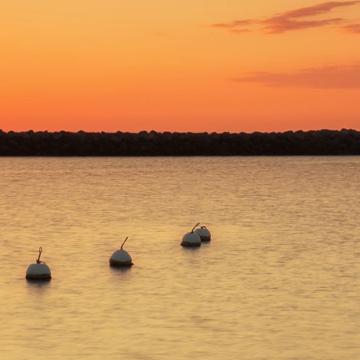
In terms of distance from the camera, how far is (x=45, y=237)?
210 feet

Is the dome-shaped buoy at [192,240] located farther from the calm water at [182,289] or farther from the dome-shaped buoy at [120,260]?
the dome-shaped buoy at [120,260]

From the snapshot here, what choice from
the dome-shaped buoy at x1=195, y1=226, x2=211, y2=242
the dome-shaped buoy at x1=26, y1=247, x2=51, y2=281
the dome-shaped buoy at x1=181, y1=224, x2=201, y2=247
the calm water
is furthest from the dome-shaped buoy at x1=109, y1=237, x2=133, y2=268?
the dome-shaped buoy at x1=195, y1=226, x2=211, y2=242

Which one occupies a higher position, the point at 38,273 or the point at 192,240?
the point at 192,240

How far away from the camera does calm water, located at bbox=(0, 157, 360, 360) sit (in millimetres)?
30141

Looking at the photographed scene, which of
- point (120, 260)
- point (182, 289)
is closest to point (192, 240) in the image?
point (120, 260)

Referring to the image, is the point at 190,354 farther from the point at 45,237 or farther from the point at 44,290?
the point at 45,237

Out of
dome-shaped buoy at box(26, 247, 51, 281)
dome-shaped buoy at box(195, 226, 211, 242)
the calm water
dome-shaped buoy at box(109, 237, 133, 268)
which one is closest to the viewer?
the calm water

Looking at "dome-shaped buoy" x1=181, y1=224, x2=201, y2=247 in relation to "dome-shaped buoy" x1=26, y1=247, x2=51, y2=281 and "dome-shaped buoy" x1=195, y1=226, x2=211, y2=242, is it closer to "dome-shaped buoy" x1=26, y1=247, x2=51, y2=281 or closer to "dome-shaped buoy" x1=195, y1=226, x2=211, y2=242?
"dome-shaped buoy" x1=195, y1=226, x2=211, y2=242

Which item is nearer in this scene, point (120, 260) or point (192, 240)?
point (120, 260)

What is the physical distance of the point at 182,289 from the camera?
41.0 meters

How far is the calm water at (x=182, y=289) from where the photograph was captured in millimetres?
A: 30141

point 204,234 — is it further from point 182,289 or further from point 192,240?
point 182,289

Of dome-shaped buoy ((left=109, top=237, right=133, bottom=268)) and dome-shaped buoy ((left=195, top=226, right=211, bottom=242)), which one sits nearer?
dome-shaped buoy ((left=109, top=237, right=133, bottom=268))

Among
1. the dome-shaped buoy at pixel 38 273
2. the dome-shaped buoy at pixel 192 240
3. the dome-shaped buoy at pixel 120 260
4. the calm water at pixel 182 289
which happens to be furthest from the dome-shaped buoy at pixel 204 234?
the dome-shaped buoy at pixel 38 273
